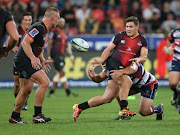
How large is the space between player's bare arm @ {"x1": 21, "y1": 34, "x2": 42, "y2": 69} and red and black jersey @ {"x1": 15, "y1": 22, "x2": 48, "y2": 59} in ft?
0.27

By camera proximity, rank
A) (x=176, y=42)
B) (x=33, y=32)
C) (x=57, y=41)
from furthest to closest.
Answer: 1. (x=57, y=41)
2. (x=176, y=42)
3. (x=33, y=32)

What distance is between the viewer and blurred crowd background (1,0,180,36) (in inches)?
808

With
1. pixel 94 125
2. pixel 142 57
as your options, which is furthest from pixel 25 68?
pixel 142 57

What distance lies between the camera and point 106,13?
2241 cm

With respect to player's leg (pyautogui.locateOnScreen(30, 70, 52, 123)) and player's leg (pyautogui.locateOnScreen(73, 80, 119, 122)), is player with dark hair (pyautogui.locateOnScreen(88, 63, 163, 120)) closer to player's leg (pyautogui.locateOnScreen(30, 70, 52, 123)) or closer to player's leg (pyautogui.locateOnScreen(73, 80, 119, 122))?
player's leg (pyautogui.locateOnScreen(73, 80, 119, 122))

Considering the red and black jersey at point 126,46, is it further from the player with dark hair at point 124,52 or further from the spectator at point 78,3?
the spectator at point 78,3

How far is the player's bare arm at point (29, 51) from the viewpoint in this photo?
8258 millimetres

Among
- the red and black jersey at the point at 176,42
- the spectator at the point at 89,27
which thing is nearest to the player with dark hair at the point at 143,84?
the red and black jersey at the point at 176,42

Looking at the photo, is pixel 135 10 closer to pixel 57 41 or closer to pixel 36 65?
pixel 57 41

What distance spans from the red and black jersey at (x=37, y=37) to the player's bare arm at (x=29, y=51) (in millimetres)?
83

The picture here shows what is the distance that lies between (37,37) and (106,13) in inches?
559

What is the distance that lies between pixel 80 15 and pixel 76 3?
1818 mm

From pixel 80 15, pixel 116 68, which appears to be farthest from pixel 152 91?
pixel 80 15

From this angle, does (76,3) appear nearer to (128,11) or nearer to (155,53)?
(128,11)
